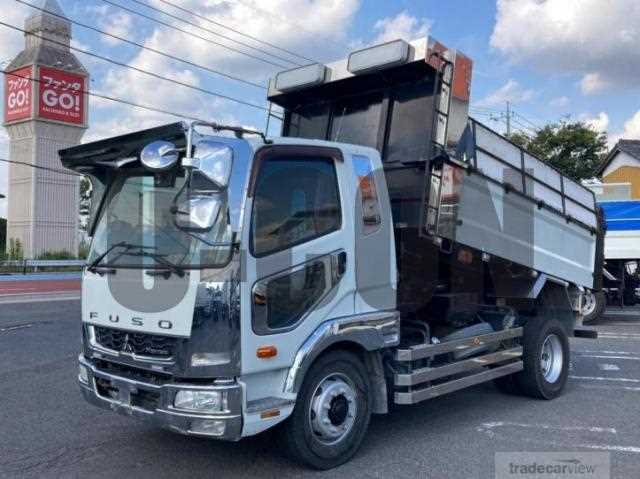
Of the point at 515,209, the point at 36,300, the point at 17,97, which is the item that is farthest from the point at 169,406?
the point at 17,97

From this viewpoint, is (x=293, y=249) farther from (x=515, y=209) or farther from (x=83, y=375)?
(x=515, y=209)

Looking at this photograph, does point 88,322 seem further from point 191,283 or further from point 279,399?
point 279,399

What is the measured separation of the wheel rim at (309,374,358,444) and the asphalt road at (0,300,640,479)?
28cm

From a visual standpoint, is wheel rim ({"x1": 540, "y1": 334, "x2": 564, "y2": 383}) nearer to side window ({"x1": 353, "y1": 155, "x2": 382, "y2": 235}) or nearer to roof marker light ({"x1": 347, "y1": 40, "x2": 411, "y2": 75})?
side window ({"x1": 353, "y1": 155, "x2": 382, "y2": 235})

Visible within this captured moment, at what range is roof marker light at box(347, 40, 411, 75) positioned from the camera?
5.71 m

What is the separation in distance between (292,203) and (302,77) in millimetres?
2346

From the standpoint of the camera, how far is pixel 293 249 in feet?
15.4

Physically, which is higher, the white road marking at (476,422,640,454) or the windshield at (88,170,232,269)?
the windshield at (88,170,232,269)

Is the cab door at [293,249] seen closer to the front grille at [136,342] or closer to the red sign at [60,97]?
the front grille at [136,342]

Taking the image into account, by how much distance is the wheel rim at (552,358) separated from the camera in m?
7.28

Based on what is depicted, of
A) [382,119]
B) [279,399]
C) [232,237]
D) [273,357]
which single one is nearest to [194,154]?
[232,237]

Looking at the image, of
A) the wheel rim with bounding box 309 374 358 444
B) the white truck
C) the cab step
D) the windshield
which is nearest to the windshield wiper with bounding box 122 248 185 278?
the windshield

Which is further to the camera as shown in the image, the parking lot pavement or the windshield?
the parking lot pavement

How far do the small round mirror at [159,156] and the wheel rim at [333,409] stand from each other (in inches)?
76.9
